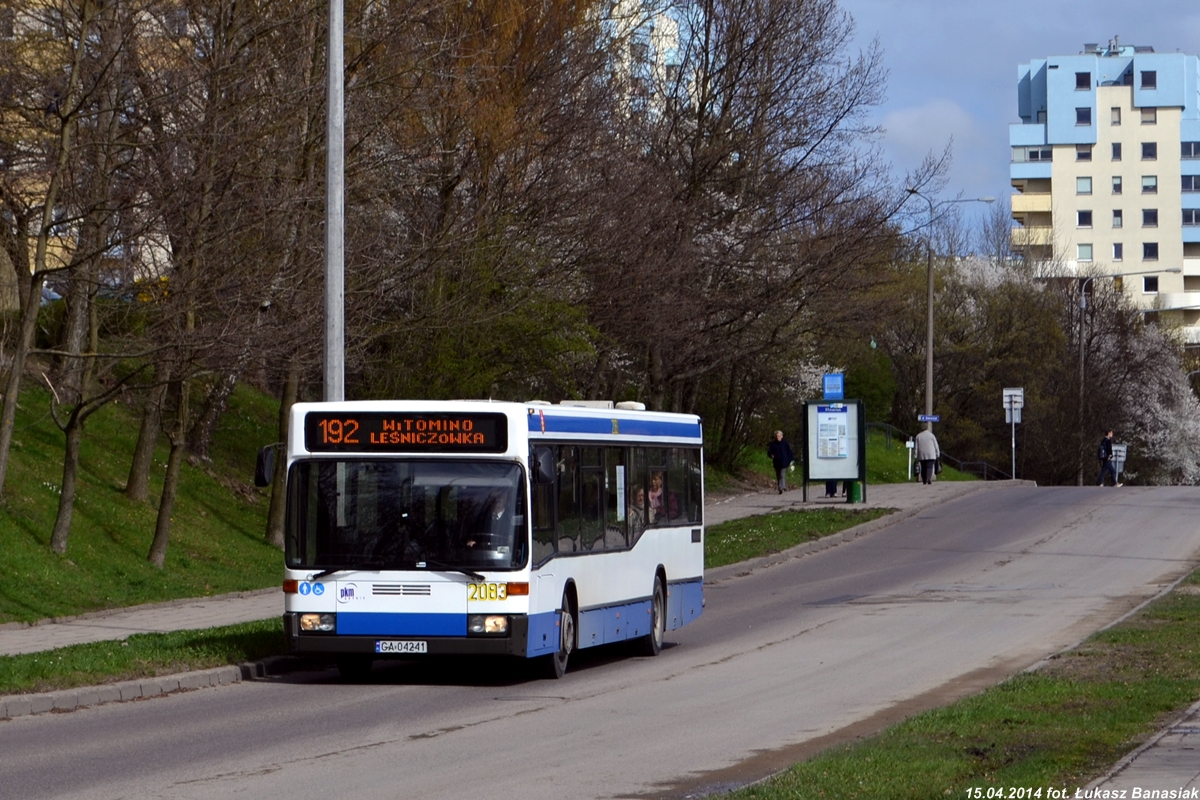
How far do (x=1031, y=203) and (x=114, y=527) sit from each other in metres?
110

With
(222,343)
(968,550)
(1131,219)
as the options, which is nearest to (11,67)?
(222,343)

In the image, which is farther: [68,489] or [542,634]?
[68,489]

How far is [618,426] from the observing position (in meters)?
17.1

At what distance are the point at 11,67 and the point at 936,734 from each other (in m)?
13.7

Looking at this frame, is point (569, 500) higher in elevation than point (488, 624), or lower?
higher

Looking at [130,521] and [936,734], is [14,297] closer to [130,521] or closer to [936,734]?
[130,521]

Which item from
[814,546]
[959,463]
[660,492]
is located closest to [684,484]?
[660,492]

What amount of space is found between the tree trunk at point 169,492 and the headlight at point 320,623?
388 inches

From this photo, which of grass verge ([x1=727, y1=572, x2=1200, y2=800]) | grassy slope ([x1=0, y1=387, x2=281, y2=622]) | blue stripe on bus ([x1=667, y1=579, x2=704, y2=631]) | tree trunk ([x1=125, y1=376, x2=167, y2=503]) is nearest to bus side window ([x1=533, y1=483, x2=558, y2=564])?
blue stripe on bus ([x1=667, y1=579, x2=704, y2=631])

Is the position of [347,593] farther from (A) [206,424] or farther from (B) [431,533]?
(A) [206,424]

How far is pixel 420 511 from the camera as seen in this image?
580 inches

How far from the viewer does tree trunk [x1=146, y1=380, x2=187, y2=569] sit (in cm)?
2389

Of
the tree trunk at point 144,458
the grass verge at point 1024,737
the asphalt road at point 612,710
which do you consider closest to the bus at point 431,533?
the asphalt road at point 612,710

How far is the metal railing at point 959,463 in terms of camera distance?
2584 inches
